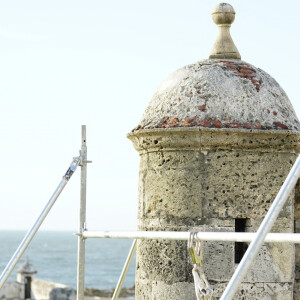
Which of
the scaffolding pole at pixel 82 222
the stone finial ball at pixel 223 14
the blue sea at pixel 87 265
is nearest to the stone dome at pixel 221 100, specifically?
the stone finial ball at pixel 223 14

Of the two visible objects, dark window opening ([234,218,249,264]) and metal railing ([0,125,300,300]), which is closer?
metal railing ([0,125,300,300])

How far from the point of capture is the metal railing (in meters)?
4.36

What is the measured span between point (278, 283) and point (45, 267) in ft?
300

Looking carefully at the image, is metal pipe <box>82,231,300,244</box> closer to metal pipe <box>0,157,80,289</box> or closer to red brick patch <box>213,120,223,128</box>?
metal pipe <box>0,157,80,289</box>

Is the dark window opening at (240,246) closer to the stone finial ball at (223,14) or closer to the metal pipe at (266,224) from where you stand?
the stone finial ball at (223,14)

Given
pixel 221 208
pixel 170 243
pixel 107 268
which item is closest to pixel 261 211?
pixel 221 208

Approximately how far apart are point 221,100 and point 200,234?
1.32 metres

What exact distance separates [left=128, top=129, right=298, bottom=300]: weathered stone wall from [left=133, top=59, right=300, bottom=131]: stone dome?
98mm

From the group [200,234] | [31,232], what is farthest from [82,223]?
[200,234]

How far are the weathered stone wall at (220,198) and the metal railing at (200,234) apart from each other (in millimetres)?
396

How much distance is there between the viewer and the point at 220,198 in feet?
20.2

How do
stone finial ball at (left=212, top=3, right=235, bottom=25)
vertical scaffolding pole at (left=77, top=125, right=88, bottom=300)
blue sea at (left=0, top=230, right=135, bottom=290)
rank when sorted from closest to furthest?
vertical scaffolding pole at (left=77, top=125, right=88, bottom=300), stone finial ball at (left=212, top=3, right=235, bottom=25), blue sea at (left=0, top=230, right=135, bottom=290)

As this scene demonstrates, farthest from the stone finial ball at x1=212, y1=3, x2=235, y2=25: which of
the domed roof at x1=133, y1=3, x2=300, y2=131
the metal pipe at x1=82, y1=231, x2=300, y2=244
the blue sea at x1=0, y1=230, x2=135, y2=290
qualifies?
the blue sea at x1=0, y1=230, x2=135, y2=290

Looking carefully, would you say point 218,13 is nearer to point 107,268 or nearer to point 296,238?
point 296,238
